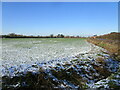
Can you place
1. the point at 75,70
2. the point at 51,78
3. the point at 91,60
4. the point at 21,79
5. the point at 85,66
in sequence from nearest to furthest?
the point at 21,79
the point at 51,78
the point at 75,70
the point at 85,66
the point at 91,60

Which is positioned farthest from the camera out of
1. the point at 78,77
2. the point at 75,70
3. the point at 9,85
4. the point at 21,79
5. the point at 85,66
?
the point at 85,66

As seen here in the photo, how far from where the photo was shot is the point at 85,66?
14.8ft

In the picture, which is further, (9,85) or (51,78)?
(51,78)

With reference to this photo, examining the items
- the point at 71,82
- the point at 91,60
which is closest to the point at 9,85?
the point at 71,82

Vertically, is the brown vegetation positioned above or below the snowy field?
above

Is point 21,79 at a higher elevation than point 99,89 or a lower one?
higher

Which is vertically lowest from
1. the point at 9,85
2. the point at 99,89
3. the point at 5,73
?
the point at 99,89

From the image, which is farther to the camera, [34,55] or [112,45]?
[112,45]

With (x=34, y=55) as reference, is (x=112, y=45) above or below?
above

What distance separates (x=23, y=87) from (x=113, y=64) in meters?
3.90

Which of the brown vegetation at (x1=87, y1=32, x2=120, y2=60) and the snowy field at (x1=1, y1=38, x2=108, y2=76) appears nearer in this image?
the snowy field at (x1=1, y1=38, x2=108, y2=76)

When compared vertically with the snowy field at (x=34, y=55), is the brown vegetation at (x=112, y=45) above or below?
above

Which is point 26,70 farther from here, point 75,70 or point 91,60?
point 91,60

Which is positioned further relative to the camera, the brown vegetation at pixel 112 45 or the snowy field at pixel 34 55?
the brown vegetation at pixel 112 45
